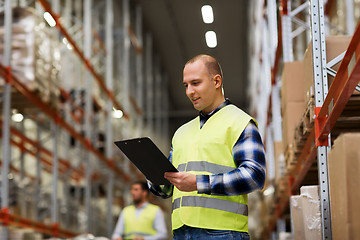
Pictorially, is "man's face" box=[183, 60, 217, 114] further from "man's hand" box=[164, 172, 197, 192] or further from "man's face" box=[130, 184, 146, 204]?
"man's face" box=[130, 184, 146, 204]

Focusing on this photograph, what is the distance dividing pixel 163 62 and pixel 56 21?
1510 cm

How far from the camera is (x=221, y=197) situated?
11.7ft

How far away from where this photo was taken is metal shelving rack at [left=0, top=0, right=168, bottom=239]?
383 inches

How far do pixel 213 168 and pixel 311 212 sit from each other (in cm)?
147

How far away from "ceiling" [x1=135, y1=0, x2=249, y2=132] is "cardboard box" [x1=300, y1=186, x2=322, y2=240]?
1666cm

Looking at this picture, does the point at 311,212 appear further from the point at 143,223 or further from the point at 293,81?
the point at 143,223

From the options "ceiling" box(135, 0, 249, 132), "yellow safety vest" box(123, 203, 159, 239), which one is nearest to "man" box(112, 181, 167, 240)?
"yellow safety vest" box(123, 203, 159, 239)

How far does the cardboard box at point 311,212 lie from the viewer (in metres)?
4.74

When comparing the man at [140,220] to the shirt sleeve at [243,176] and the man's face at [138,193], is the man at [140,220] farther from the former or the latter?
the shirt sleeve at [243,176]

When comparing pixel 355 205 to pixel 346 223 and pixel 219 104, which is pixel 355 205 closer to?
pixel 346 223

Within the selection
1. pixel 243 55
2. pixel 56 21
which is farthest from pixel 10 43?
pixel 243 55

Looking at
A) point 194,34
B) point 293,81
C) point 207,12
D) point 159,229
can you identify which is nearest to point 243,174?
point 293,81

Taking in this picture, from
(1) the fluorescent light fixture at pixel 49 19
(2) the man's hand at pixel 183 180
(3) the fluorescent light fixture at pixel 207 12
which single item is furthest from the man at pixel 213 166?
(3) the fluorescent light fixture at pixel 207 12

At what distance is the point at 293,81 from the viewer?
6.82 meters
